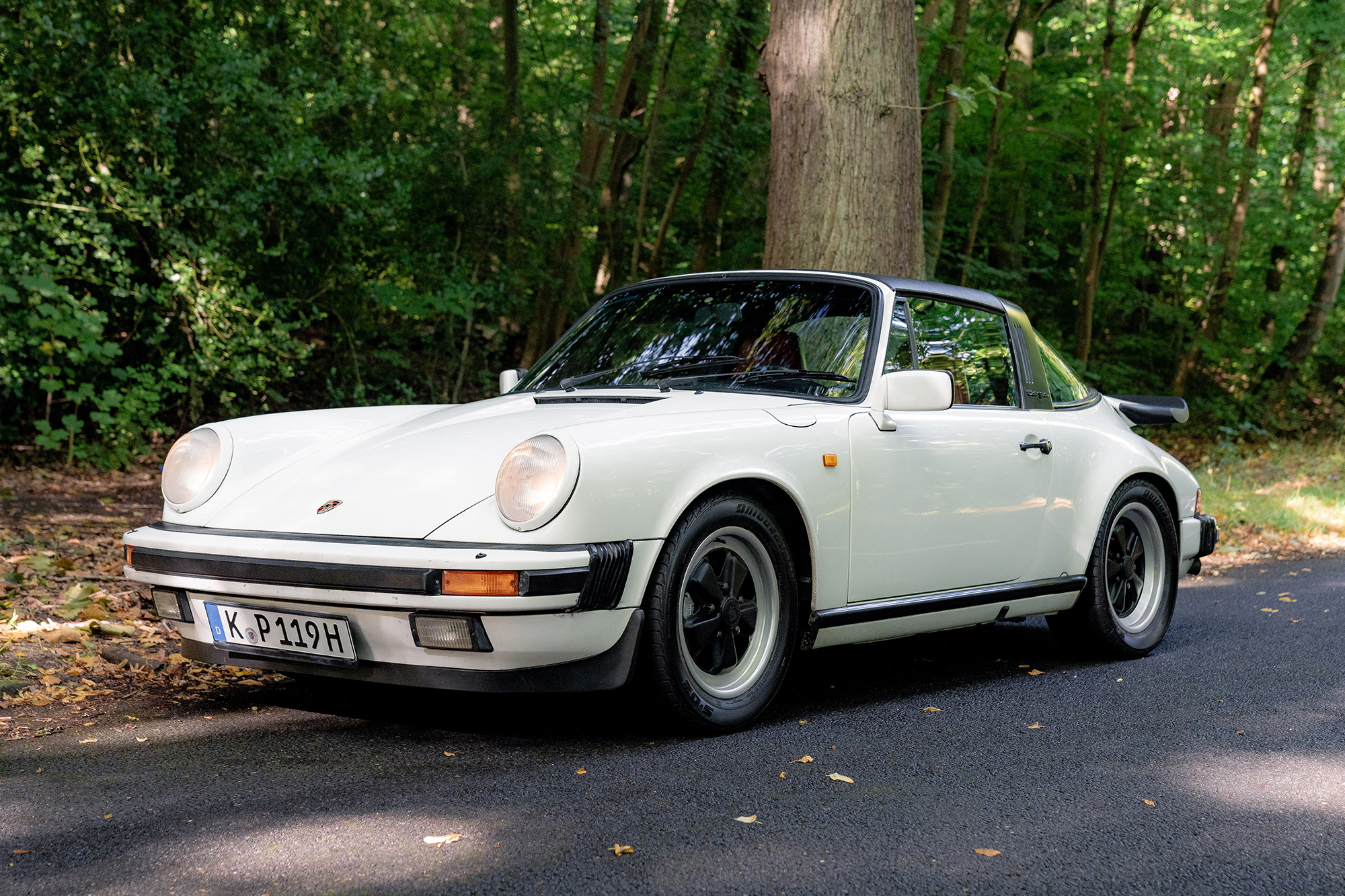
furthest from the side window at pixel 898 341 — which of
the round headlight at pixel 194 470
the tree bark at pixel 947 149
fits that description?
the tree bark at pixel 947 149

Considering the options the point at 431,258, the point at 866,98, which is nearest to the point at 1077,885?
the point at 866,98

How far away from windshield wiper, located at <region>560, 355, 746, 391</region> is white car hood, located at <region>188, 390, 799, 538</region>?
0.96 feet

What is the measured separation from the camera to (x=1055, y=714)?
4156 millimetres

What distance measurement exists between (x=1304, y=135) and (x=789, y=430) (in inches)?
782

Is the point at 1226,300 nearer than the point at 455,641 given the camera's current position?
No

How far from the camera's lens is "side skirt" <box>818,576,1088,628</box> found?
13.3ft

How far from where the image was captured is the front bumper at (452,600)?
10.5 ft

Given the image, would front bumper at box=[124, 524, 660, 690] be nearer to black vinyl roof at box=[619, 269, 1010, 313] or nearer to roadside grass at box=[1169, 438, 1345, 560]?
black vinyl roof at box=[619, 269, 1010, 313]

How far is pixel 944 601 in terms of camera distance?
173 inches

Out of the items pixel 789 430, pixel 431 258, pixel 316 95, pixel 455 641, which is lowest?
pixel 455 641

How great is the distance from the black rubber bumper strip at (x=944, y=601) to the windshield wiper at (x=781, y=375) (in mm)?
814

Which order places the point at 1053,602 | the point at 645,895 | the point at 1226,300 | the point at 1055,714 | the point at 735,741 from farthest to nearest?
the point at 1226,300
the point at 1053,602
the point at 1055,714
the point at 735,741
the point at 645,895

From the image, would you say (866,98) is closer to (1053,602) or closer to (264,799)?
(1053,602)

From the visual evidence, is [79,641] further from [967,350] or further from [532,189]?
[532,189]
